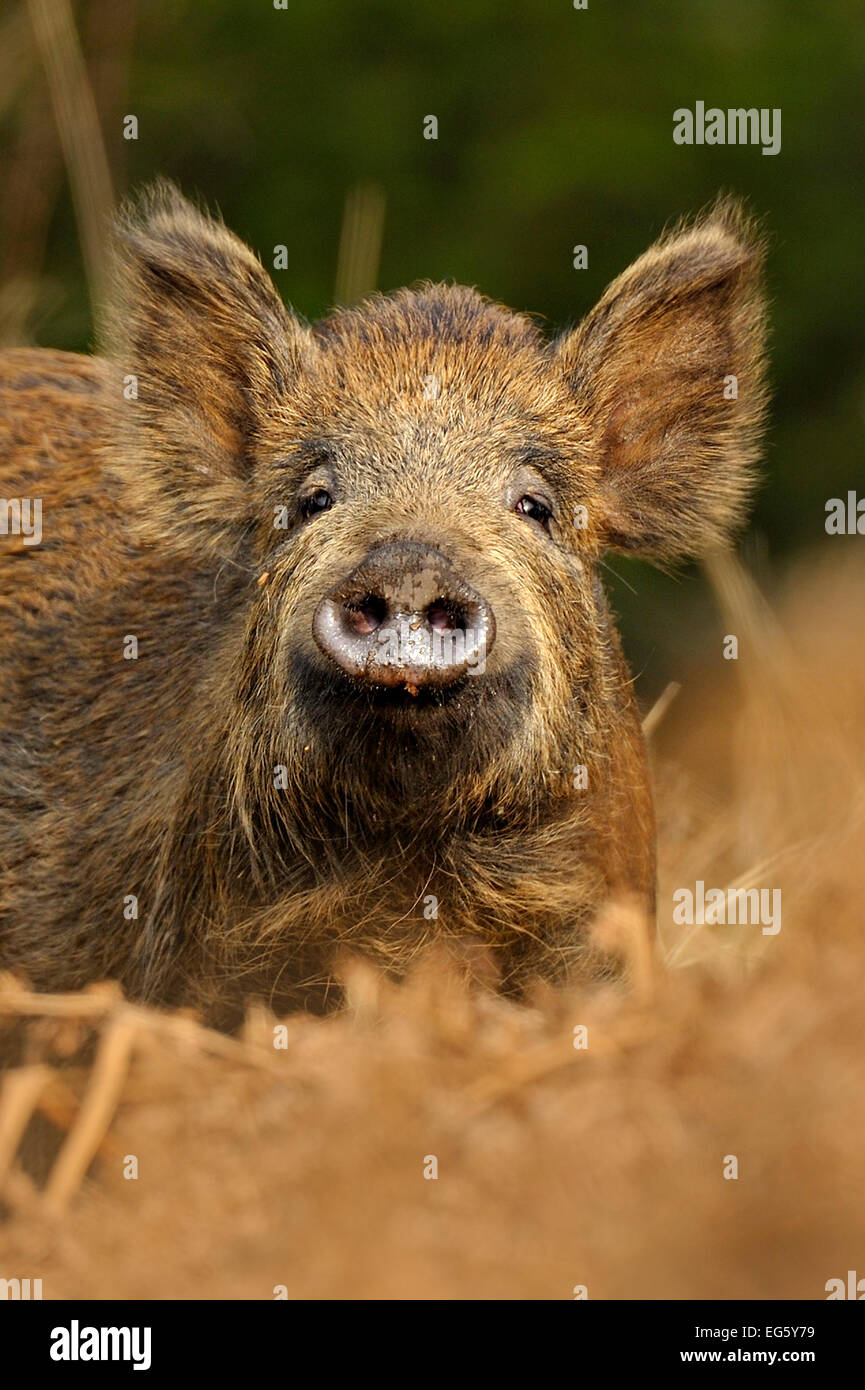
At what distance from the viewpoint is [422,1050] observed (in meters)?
3.47

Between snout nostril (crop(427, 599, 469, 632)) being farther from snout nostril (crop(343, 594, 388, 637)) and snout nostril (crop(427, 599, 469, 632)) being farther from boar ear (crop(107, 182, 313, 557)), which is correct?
boar ear (crop(107, 182, 313, 557))

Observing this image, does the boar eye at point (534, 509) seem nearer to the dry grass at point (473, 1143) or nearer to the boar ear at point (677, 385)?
the boar ear at point (677, 385)

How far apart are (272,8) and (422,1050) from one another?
27.7 feet

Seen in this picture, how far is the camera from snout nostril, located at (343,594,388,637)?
4.13m

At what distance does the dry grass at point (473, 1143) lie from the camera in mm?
2906

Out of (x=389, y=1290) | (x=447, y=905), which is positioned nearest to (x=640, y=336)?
(x=447, y=905)

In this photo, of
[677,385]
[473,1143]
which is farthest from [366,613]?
[677,385]

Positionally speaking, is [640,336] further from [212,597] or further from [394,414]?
[212,597]

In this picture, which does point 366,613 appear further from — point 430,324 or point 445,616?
point 430,324

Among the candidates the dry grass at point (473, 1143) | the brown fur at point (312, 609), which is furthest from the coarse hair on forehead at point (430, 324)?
the dry grass at point (473, 1143)

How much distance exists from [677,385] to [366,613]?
1.89 m

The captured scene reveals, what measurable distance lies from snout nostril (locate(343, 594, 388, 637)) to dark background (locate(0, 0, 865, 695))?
6.38 metres

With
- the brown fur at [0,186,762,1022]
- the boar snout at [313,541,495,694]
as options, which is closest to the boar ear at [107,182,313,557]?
the brown fur at [0,186,762,1022]

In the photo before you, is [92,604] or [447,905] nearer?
[447,905]
